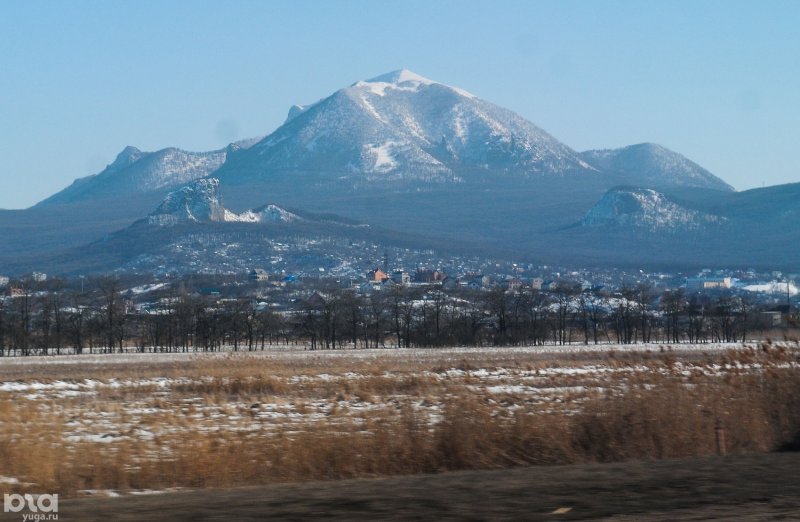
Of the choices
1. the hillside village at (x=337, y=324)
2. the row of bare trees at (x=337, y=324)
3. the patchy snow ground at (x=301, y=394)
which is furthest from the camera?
the hillside village at (x=337, y=324)

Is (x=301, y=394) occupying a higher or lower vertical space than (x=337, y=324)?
lower

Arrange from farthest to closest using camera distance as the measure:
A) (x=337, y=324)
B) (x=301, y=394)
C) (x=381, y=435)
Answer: (x=337, y=324), (x=301, y=394), (x=381, y=435)

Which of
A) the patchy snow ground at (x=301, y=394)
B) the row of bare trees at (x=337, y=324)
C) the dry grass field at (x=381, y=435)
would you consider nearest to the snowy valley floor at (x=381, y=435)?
the dry grass field at (x=381, y=435)

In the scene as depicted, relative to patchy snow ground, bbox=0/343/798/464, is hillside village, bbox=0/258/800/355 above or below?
above

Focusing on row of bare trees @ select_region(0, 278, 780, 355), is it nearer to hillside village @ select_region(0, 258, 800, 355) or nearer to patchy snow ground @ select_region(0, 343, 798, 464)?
hillside village @ select_region(0, 258, 800, 355)

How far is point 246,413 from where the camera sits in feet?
85.9

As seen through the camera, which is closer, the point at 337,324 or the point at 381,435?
the point at 381,435

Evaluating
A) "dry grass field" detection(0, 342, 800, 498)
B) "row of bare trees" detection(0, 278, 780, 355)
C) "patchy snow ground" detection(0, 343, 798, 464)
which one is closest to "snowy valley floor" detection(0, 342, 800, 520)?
"dry grass field" detection(0, 342, 800, 498)

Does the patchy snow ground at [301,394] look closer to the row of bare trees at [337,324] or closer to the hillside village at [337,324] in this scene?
the hillside village at [337,324]

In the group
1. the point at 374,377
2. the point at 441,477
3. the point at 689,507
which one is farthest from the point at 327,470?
the point at 374,377

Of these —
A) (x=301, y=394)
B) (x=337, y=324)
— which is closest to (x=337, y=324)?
(x=337, y=324)

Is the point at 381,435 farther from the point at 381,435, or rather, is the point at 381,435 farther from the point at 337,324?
the point at 337,324

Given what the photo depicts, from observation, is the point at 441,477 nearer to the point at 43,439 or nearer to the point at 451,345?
the point at 43,439

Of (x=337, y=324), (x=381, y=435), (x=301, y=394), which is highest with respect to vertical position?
(x=337, y=324)
